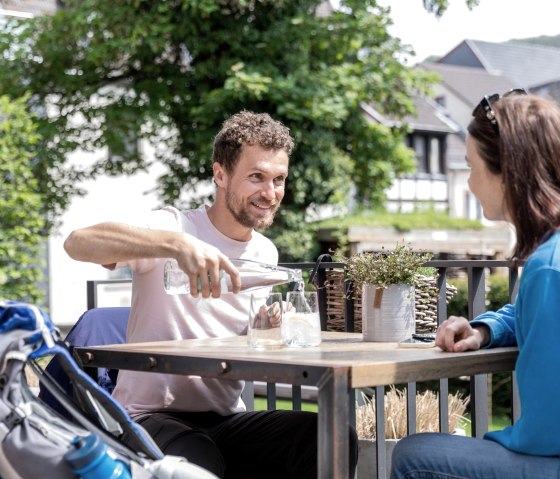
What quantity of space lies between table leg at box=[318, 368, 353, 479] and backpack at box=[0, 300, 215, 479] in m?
0.24

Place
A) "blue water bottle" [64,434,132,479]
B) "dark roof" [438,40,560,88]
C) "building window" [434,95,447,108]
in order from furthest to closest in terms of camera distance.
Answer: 1. "dark roof" [438,40,560,88]
2. "building window" [434,95,447,108]
3. "blue water bottle" [64,434,132,479]

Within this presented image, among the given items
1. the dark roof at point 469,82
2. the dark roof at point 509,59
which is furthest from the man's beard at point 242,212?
the dark roof at point 509,59

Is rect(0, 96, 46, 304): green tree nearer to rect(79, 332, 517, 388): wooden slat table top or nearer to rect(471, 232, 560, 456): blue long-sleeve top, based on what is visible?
rect(79, 332, 517, 388): wooden slat table top

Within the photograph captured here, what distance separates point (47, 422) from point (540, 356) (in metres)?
0.88

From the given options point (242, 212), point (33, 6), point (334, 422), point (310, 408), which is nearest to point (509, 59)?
point (33, 6)

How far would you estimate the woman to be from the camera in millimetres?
1729

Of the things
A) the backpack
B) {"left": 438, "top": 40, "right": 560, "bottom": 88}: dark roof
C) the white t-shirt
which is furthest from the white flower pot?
{"left": 438, "top": 40, "right": 560, "bottom": 88}: dark roof

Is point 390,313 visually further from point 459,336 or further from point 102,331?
point 102,331

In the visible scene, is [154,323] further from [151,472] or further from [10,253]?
[10,253]

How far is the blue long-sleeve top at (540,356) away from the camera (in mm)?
1720

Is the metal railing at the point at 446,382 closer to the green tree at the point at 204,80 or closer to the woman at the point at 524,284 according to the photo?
the woman at the point at 524,284

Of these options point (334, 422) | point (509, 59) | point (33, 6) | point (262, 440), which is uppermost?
point (509, 59)

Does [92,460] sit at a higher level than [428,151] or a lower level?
lower

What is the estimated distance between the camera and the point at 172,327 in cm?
262
